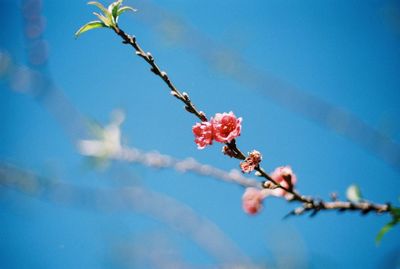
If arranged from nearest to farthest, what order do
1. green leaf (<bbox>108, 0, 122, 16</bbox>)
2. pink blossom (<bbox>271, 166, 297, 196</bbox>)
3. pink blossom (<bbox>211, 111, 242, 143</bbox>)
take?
pink blossom (<bbox>211, 111, 242, 143</bbox>)
green leaf (<bbox>108, 0, 122, 16</bbox>)
pink blossom (<bbox>271, 166, 297, 196</bbox>)

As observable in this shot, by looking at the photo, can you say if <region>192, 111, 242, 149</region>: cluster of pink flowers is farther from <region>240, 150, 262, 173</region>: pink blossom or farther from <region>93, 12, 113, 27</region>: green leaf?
<region>93, 12, 113, 27</region>: green leaf

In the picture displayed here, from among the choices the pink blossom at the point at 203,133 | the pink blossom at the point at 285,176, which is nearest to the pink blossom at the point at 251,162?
the pink blossom at the point at 203,133

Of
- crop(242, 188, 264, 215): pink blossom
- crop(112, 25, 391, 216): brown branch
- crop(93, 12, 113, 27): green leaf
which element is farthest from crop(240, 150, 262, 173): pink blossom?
crop(93, 12, 113, 27): green leaf

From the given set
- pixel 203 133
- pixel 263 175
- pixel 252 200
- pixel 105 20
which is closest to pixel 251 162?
pixel 263 175

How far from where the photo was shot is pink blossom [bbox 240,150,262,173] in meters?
1.68

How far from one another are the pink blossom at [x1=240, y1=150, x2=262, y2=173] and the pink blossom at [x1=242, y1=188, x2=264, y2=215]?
0.84 metres

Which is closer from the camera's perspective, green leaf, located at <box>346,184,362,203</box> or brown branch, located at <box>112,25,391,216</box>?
brown branch, located at <box>112,25,391,216</box>

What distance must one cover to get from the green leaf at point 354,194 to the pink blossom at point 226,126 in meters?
1.16

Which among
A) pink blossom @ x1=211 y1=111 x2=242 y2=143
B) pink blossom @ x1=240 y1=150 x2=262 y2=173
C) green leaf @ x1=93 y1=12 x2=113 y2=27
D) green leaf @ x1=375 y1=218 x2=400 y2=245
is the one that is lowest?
green leaf @ x1=375 y1=218 x2=400 y2=245

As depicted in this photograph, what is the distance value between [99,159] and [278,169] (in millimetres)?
2749

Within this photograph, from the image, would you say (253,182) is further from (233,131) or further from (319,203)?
(233,131)

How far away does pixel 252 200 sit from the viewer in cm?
248

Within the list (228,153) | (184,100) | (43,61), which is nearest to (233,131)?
(228,153)

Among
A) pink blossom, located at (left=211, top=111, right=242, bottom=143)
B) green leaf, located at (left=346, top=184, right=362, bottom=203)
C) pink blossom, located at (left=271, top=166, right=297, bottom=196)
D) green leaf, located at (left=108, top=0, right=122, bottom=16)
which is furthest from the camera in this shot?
green leaf, located at (left=346, top=184, right=362, bottom=203)
